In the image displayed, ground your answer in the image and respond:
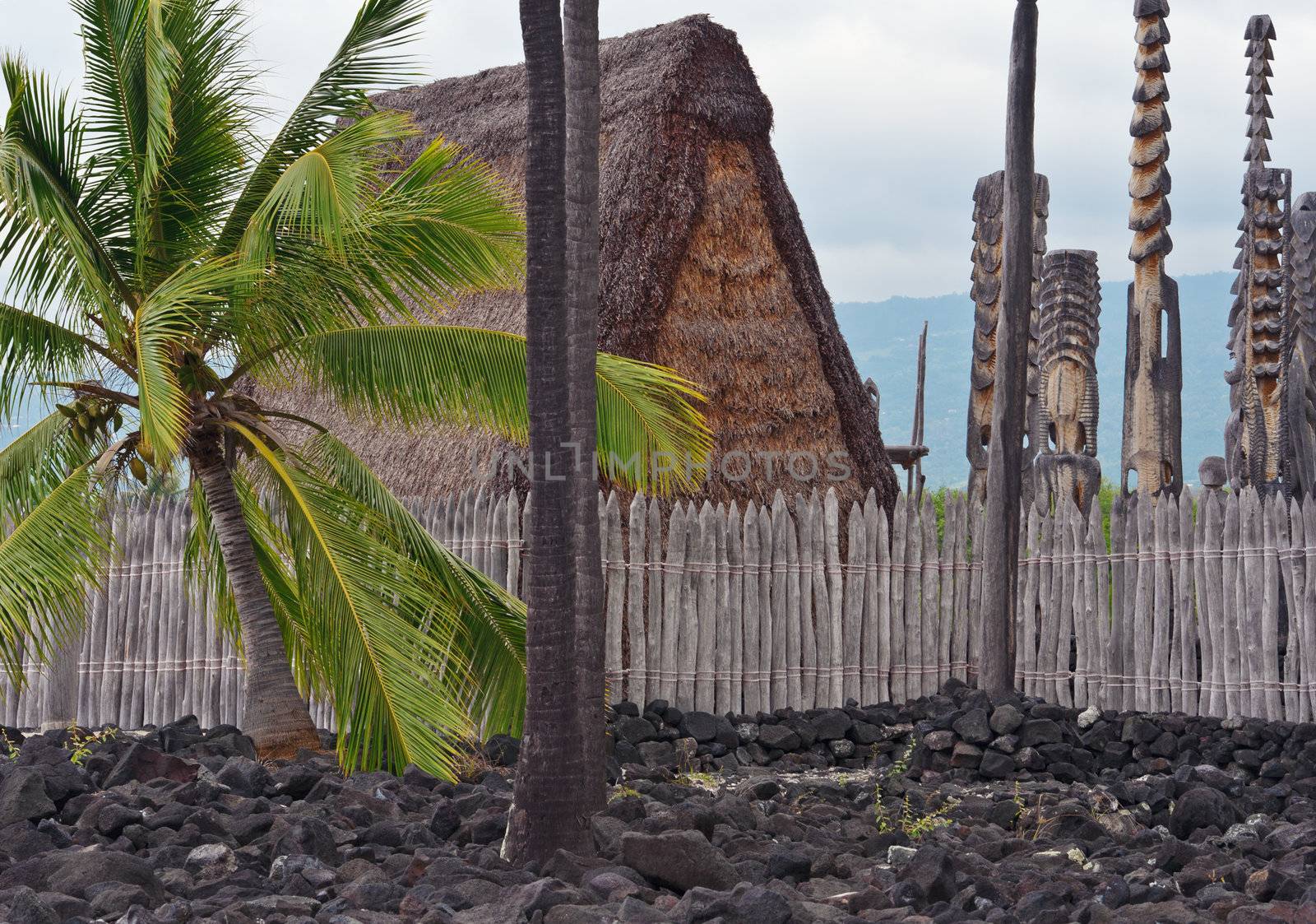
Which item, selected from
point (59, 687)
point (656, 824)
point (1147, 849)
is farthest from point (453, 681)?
point (59, 687)


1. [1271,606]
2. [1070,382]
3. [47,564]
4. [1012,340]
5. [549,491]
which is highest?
[1070,382]

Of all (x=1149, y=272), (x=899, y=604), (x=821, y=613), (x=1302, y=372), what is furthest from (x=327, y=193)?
(x=1302, y=372)

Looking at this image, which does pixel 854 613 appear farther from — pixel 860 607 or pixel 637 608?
pixel 637 608

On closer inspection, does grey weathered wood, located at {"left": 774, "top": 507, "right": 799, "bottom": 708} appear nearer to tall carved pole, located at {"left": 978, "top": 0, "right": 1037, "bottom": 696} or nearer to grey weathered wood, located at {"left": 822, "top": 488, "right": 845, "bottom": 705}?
grey weathered wood, located at {"left": 822, "top": 488, "right": 845, "bottom": 705}

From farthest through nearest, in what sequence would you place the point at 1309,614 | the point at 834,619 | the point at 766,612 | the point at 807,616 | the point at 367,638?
the point at 834,619 < the point at 807,616 < the point at 766,612 < the point at 1309,614 < the point at 367,638

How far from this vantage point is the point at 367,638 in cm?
648

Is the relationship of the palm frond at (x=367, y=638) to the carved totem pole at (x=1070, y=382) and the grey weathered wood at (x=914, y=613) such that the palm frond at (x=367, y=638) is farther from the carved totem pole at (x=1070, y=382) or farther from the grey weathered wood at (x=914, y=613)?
the carved totem pole at (x=1070, y=382)

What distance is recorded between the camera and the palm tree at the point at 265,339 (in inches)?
270

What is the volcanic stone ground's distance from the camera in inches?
172

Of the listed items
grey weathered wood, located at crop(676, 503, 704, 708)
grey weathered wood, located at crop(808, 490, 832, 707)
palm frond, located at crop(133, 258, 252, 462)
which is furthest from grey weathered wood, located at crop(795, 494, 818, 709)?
palm frond, located at crop(133, 258, 252, 462)

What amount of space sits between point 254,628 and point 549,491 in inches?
123

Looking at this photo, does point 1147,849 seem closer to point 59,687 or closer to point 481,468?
point 481,468

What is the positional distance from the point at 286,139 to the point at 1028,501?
964 centimetres

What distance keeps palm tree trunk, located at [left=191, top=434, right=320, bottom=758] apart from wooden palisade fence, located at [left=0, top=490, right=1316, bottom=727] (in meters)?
1.86
